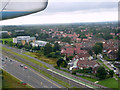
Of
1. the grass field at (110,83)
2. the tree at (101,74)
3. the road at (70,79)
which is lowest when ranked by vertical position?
the grass field at (110,83)

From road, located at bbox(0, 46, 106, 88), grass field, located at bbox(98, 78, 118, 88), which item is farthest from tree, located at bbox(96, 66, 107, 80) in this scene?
road, located at bbox(0, 46, 106, 88)

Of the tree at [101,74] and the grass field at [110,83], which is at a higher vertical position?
the tree at [101,74]

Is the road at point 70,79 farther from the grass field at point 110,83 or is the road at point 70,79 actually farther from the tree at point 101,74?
the tree at point 101,74

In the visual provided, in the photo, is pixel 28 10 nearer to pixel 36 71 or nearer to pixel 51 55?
pixel 36 71

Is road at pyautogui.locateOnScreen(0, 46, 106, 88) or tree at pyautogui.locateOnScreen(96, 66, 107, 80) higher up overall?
tree at pyautogui.locateOnScreen(96, 66, 107, 80)

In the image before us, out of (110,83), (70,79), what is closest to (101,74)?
(110,83)

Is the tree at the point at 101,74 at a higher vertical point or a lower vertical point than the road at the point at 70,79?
higher

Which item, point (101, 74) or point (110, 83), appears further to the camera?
point (101, 74)

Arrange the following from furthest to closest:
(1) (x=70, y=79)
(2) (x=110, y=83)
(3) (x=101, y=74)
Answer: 1. (3) (x=101, y=74)
2. (1) (x=70, y=79)
3. (2) (x=110, y=83)

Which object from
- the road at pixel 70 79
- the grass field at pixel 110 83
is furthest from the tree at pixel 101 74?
the road at pixel 70 79

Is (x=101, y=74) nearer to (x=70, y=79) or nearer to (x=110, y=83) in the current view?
(x=110, y=83)

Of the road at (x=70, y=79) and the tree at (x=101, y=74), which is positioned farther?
the tree at (x=101, y=74)

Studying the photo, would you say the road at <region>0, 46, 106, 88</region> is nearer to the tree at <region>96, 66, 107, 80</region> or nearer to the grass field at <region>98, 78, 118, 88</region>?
the grass field at <region>98, 78, 118, 88</region>
